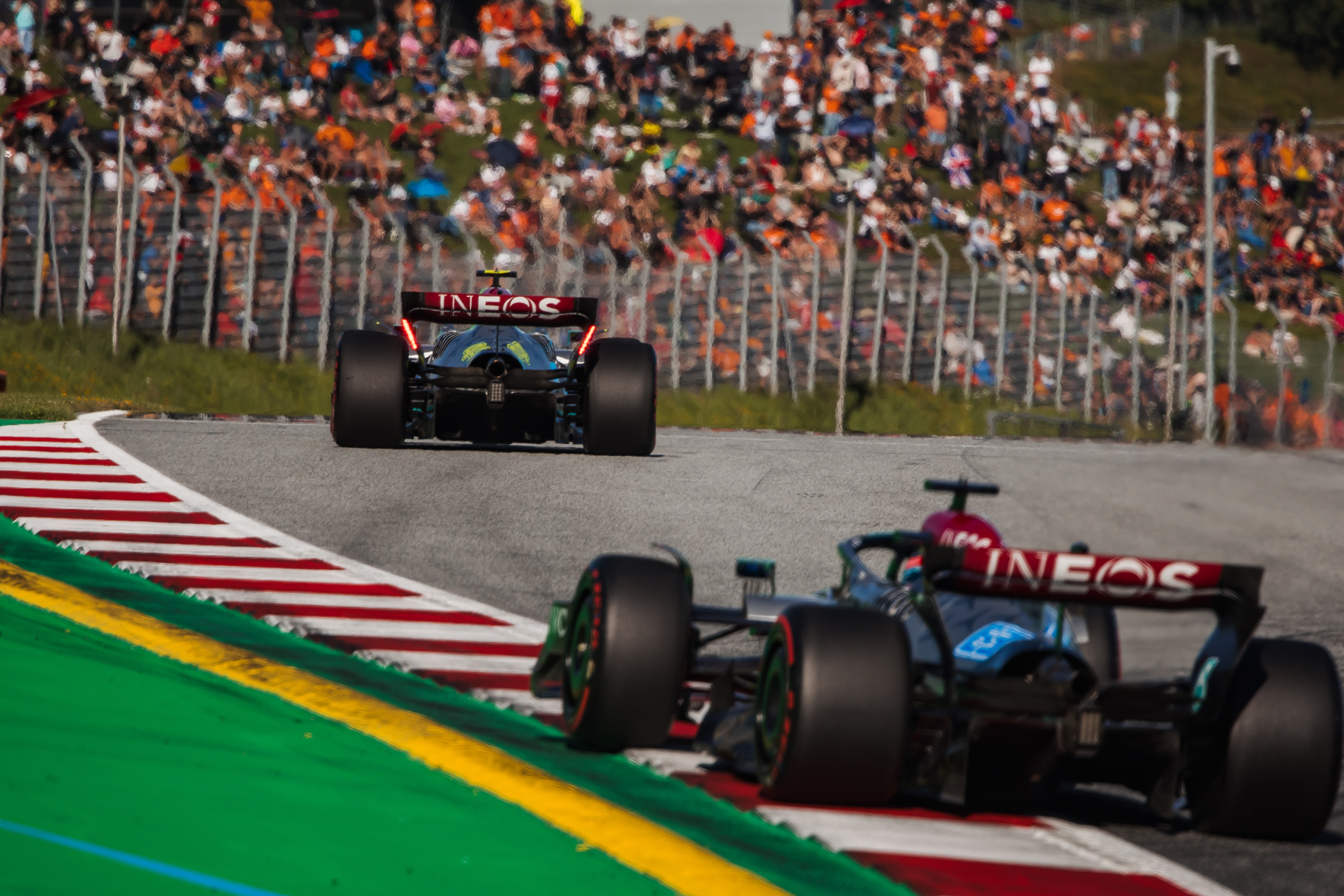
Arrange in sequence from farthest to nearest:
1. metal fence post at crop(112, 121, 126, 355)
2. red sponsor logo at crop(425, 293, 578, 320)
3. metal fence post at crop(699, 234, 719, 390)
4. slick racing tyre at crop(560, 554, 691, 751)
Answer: metal fence post at crop(699, 234, 719, 390), metal fence post at crop(112, 121, 126, 355), red sponsor logo at crop(425, 293, 578, 320), slick racing tyre at crop(560, 554, 691, 751)

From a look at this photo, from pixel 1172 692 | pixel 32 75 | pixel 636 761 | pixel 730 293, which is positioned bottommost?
pixel 636 761

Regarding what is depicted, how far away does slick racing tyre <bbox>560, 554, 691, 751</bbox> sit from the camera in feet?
14.3

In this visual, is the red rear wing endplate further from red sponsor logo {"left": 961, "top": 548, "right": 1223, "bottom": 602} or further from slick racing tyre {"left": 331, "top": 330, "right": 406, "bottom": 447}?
Answer: slick racing tyre {"left": 331, "top": 330, "right": 406, "bottom": 447}

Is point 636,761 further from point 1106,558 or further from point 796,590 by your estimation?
point 796,590

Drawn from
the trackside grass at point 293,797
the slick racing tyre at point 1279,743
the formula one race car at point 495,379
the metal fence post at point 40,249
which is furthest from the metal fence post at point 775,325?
the slick racing tyre at point 1279,743

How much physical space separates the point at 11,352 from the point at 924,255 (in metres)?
10.9

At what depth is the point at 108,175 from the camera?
61.5 feet

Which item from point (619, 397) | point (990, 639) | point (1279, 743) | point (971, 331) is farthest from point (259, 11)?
point (1279, 743)

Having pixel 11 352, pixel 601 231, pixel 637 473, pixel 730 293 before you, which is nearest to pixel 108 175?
pixel 11 352

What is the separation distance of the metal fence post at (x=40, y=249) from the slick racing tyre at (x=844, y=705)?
51.0 feet

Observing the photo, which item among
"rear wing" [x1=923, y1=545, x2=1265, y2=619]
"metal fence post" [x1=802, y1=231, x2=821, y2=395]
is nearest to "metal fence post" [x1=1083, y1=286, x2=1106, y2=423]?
"metal fence post" [x1=802, y1=231, x2=821, y2=395]

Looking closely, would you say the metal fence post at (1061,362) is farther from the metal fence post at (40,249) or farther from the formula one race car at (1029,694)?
the formula one race car at (1029,694)

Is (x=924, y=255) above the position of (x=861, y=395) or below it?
above

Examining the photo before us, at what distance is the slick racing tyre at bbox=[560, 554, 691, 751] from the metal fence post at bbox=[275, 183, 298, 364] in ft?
45.6
